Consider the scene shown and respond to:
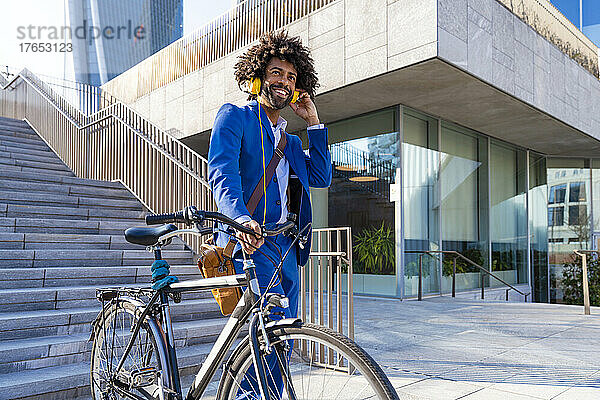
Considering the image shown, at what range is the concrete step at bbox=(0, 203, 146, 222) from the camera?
545 cm

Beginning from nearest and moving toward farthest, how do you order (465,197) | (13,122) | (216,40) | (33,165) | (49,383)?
(49,383) → (33,165) → (216,40) → (13,122) → (465,197)

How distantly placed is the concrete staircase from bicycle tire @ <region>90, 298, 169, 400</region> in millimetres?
720

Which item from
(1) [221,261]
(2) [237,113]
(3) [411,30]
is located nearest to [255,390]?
(1) [221,261]

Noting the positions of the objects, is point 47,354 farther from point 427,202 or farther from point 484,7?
point 427,202

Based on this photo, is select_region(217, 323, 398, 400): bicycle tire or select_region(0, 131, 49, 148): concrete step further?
select_region(0, 131, 49, 148): concrete step

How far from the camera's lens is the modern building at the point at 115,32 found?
55531 millimetres

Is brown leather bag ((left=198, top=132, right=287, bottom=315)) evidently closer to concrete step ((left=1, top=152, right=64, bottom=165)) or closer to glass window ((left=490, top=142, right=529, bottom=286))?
concrete step ((left=1, top=152, right=64, bottom=165))

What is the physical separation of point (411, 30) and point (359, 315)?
3.79m

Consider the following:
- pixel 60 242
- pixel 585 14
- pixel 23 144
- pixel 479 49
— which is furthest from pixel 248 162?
pixel 585 14

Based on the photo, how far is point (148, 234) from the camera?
79.8 inches

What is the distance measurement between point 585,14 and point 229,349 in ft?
49.2

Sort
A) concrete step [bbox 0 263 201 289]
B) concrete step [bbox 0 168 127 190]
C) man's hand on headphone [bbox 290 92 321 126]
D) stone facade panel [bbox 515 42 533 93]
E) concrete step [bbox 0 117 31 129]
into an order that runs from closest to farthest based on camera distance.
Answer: man's hand on headphone [bbox 290 92 321 126]
concrete step [bbox 0 263 201 289]
concrete step [bbox 0 168 127 190]
stone facade panel [bbox 515 42 533 93]
concrete step [bbox 0 117 31 129]

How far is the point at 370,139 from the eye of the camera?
9.28 m

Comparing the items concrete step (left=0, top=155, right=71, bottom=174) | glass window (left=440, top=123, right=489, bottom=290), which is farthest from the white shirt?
glass window (left=440, top=123, right=489, bottom=290)
